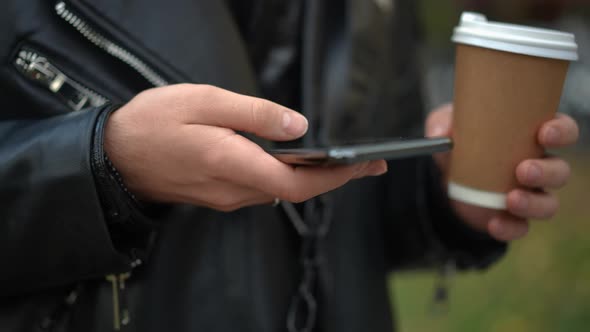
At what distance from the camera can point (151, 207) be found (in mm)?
833

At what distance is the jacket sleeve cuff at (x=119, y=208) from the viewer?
0.71m

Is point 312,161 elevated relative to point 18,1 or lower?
lower

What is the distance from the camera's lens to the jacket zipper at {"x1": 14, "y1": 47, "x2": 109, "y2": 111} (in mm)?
736

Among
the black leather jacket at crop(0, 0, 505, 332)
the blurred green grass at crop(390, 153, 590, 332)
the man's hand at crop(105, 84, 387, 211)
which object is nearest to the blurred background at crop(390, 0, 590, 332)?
the blurred green grass at crop(390, 153, 590, 332)

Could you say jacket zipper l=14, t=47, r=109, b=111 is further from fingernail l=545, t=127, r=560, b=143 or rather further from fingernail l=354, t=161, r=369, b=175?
fingernail l=545, t=127, r=560, b=143

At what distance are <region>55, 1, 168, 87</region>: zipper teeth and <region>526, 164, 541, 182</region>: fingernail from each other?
54cm

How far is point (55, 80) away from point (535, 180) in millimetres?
689

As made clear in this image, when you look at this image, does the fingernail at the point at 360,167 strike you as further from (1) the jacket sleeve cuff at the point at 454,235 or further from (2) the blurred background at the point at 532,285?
(2) the blurred background at the point at 532,285

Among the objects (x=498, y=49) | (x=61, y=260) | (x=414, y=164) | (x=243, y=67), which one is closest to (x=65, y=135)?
(x=61, y=260)

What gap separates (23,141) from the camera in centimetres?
73

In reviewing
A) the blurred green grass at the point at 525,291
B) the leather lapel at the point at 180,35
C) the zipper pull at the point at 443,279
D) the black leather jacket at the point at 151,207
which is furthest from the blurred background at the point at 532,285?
the leather lapel at the point at 180,35

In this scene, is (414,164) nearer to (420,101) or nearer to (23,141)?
(420,101)

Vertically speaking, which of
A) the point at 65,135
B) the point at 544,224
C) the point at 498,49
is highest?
the point at 498,49

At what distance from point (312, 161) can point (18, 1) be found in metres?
0.43
